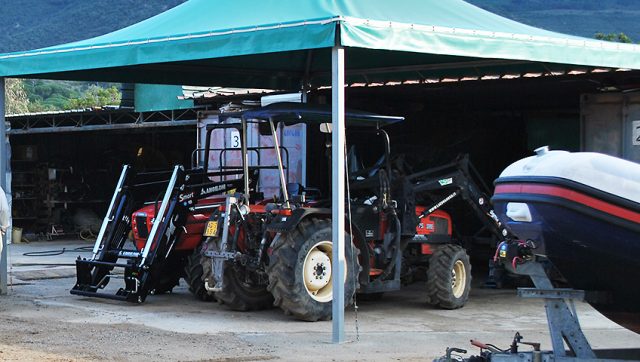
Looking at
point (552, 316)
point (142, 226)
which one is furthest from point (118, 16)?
point (552, 316)

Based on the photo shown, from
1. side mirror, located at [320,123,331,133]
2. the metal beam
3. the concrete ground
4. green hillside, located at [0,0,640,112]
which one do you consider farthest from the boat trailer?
green hillside, located at [0,0,640,112]

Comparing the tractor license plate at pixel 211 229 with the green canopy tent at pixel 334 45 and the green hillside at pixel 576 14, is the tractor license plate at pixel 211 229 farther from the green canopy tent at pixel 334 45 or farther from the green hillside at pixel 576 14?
the green hillside at pixel 576 14

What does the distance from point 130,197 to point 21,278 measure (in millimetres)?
3943

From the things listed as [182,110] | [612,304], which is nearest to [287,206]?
[612,304]

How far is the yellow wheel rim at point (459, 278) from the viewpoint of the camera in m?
12.2

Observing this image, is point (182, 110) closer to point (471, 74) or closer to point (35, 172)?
point (35, 172)

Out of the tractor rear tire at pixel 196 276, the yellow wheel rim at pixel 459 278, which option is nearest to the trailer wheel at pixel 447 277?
the yellow wheel rim at pixel 459 278

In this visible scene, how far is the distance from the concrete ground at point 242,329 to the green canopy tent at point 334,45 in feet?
2.31

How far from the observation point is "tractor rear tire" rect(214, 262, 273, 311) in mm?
11430

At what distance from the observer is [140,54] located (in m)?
10.8

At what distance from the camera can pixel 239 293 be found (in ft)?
37.9

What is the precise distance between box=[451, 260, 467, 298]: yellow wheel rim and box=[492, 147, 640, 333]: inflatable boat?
556 cm

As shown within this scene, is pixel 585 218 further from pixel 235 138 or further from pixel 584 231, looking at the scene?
pixel 235 138

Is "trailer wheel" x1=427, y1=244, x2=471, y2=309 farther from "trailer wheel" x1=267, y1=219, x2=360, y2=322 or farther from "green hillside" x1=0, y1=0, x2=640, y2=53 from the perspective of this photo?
"green hillside" x1=0, y1=0, x2=640, y2=53
